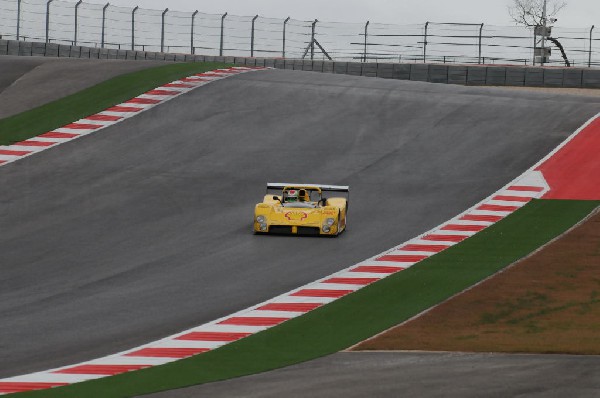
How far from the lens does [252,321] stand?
1952 cm

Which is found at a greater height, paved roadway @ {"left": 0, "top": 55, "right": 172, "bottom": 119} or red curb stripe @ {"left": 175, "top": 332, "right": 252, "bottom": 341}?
paved roadway @ {"left": 0, "top": 55, "right": 172, "bottom": 119}

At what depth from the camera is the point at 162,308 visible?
20.2 m

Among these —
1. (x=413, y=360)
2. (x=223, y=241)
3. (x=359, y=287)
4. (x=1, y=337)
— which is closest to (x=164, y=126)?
(x=223, y=241)

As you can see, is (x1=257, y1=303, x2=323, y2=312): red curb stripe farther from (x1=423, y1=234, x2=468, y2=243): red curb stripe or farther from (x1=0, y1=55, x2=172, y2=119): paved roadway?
(x1=0, y1=55, x2=172, y2=119): paved roadway

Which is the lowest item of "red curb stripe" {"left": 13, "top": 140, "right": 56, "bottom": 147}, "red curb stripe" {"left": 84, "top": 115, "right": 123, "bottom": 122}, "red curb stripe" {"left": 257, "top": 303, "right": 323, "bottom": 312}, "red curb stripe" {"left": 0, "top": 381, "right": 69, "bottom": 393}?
"red curb stripe" {"left": 0, "top": 381, "right": 69, "bottom": 393}

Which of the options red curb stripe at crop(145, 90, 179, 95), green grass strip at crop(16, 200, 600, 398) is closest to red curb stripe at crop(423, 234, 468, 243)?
green grass strip at crop(16, 200, 600, 398)

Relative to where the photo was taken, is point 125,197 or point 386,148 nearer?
point 125,197

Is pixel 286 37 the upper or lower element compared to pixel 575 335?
upper

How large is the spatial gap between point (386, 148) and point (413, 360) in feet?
55.7

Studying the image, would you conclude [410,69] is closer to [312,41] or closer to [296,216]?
[312,41]

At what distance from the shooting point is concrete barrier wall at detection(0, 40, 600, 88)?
49.5m

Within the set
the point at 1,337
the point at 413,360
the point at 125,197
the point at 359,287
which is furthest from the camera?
the point at 125,197

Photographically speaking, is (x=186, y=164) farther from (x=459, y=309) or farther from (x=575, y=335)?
(x=575, y=335)

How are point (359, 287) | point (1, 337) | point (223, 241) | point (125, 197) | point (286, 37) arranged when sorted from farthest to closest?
point (286, 37) → point (125, 197) → point (223, 241) → point (359, 287) → point (1, 337)
